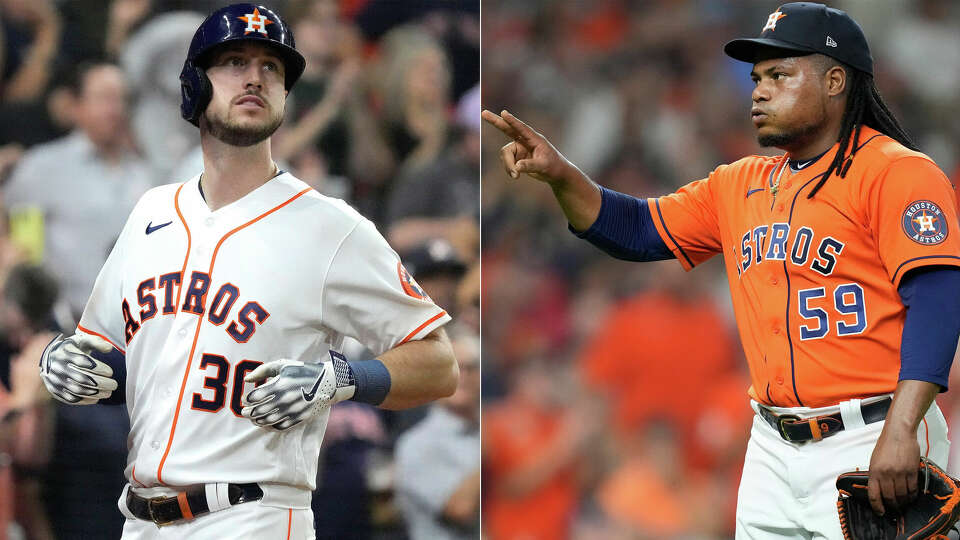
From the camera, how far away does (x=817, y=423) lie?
6.75 feet

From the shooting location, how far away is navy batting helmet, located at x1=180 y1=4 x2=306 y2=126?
2148 mm

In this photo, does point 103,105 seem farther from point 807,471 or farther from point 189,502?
point 807,471

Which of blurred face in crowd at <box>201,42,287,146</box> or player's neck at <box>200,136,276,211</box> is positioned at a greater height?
blurred face in crowd at <box>201,42,287,146</box>

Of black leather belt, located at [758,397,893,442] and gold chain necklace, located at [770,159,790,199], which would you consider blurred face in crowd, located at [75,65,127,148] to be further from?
black leather belt, located at [758,397,893,442]

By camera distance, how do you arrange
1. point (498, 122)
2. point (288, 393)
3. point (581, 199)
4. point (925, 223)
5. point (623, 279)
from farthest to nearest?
point (623, 279) < point (581, 199) < point (498, 122) < point (925, 223) < point (288, 393)

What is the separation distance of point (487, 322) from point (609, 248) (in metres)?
3.03

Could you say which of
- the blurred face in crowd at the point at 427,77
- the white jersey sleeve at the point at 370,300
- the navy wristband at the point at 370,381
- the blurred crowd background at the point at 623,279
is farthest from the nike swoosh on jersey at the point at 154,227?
the blurred crowd background at the point at 623,279

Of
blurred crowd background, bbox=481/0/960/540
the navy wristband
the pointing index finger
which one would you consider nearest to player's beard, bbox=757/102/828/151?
the pointing index finger

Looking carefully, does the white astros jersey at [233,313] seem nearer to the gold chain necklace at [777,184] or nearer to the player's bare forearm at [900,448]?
the gold chain necklace at [777,184]

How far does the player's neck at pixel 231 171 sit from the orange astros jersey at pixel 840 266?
111 cm

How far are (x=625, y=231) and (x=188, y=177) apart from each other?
98.0 inches

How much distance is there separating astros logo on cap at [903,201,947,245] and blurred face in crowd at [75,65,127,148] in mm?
3482

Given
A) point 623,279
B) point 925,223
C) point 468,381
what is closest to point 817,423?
point 925,223

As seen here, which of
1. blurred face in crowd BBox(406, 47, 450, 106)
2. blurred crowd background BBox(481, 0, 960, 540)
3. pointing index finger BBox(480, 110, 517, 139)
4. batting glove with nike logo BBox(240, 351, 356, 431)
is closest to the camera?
batting glove with nike logo BBox(240, 351, 356, 431)
